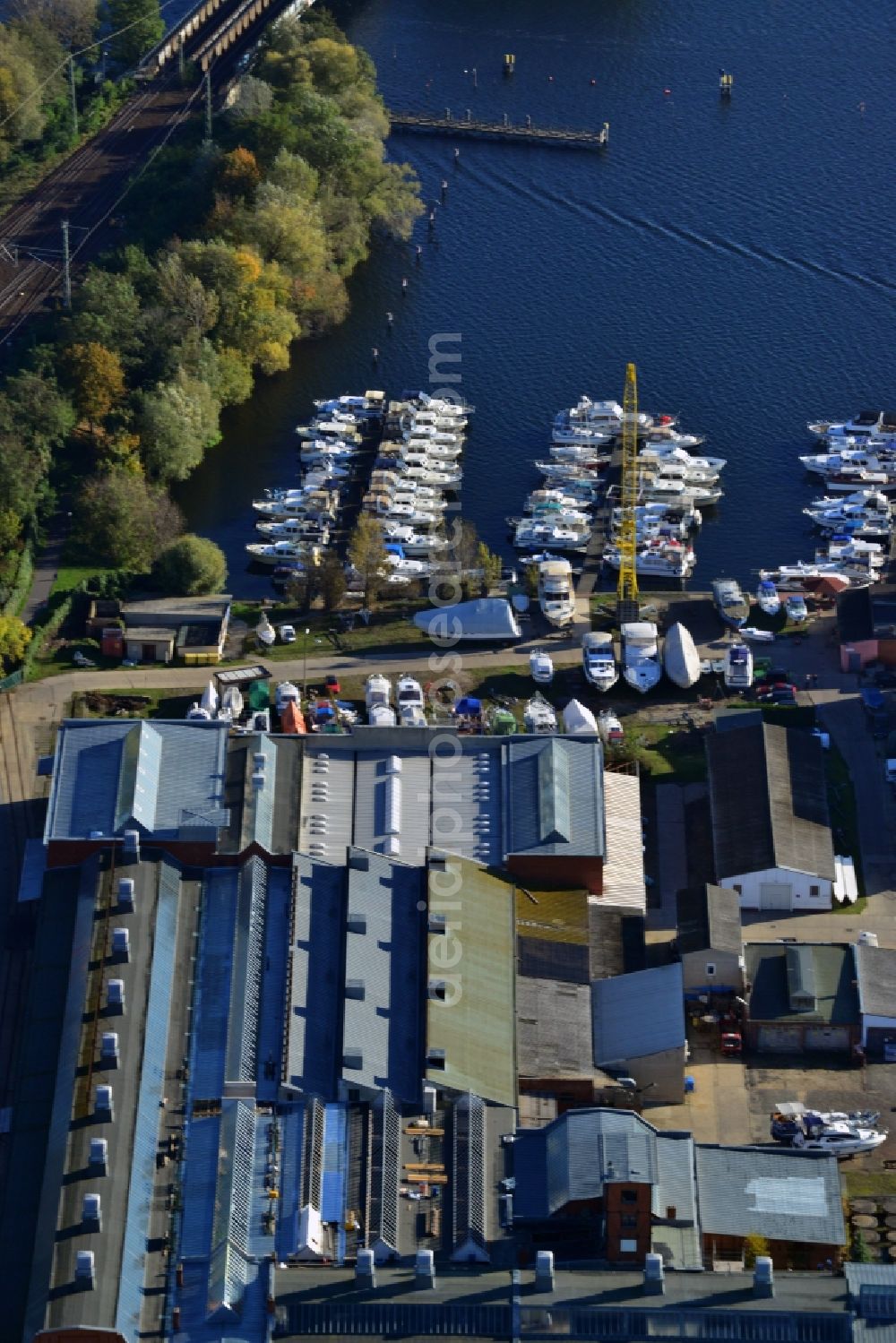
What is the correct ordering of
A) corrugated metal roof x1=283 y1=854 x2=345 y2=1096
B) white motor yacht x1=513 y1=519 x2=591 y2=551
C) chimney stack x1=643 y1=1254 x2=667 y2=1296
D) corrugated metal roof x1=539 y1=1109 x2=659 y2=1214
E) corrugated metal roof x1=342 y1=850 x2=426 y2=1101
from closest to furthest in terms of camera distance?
1. chimney stack x1=643 y1=1254 x2=667 y2=1296
2. corrugated metal roof x1=539 y1=1109 x2=659 y2=1214
3. corrugated metal roof x1=283 y1=854 x2=345 y2=1096
4. corrugated metal roof x1=342 y1=850 x2=426 y2=1101
5. white motor yacht x1=513 y1=519 x2=591 y2=551

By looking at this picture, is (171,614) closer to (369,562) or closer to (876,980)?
(369,562)

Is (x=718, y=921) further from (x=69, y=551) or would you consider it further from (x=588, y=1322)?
(x=69, y=551)

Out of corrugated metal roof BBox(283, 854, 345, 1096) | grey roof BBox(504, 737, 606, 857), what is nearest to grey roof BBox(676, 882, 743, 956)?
grey roof BBox(504, 737, 606, 857)

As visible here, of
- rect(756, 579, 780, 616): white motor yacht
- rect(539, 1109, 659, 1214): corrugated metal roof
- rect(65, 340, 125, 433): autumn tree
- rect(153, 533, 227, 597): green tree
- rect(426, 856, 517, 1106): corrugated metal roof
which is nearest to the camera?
rect(539, 1109, 659, 1214): corrugated metal roof

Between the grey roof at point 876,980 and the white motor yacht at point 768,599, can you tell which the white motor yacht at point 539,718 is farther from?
the grey roof at point 876,980

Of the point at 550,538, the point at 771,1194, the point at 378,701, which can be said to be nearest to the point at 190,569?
the point at 378,701

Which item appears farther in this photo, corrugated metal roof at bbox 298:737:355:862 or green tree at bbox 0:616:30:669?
green tree at bbox 0:616:30:669

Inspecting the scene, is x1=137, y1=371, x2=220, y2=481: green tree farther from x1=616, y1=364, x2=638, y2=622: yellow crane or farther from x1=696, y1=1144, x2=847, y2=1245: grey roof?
x1=696, y1=1144, x2=847, y2=1245: grey roof
